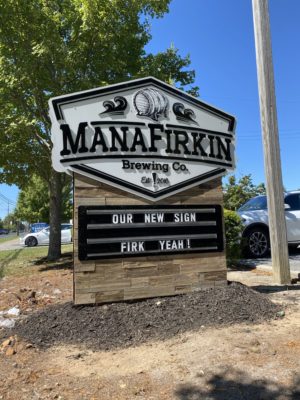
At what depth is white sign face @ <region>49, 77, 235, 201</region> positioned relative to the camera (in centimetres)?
516

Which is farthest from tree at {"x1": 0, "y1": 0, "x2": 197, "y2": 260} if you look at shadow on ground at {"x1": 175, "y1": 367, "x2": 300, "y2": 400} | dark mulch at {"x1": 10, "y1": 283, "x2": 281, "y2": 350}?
shadow on ground at {"x1": 175, "y1": 367, "x2": 300, "y2": 400}

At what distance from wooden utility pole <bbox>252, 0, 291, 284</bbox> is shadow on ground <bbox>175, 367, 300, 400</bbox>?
353cm

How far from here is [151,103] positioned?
5.62m

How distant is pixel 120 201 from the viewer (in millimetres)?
5277

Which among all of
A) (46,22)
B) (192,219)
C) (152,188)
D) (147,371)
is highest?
(46,22)

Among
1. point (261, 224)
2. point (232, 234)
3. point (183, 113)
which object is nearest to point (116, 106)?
point (183, 113)

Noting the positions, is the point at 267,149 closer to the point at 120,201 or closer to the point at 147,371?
the point at 120,201

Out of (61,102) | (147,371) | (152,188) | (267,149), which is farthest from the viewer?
(267,149)

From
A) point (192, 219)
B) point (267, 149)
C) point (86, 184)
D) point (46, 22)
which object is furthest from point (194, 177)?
point (46, 22)

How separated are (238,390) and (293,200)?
893cm

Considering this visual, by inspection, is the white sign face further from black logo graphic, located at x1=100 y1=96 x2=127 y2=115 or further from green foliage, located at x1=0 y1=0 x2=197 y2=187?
green foliage, located at x1=0 y1=0 x2=197 y2=187

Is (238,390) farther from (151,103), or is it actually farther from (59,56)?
(59,56)

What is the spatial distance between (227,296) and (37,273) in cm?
608

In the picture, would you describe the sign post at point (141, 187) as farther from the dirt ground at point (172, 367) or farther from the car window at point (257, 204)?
the car window at point (257, 204)
